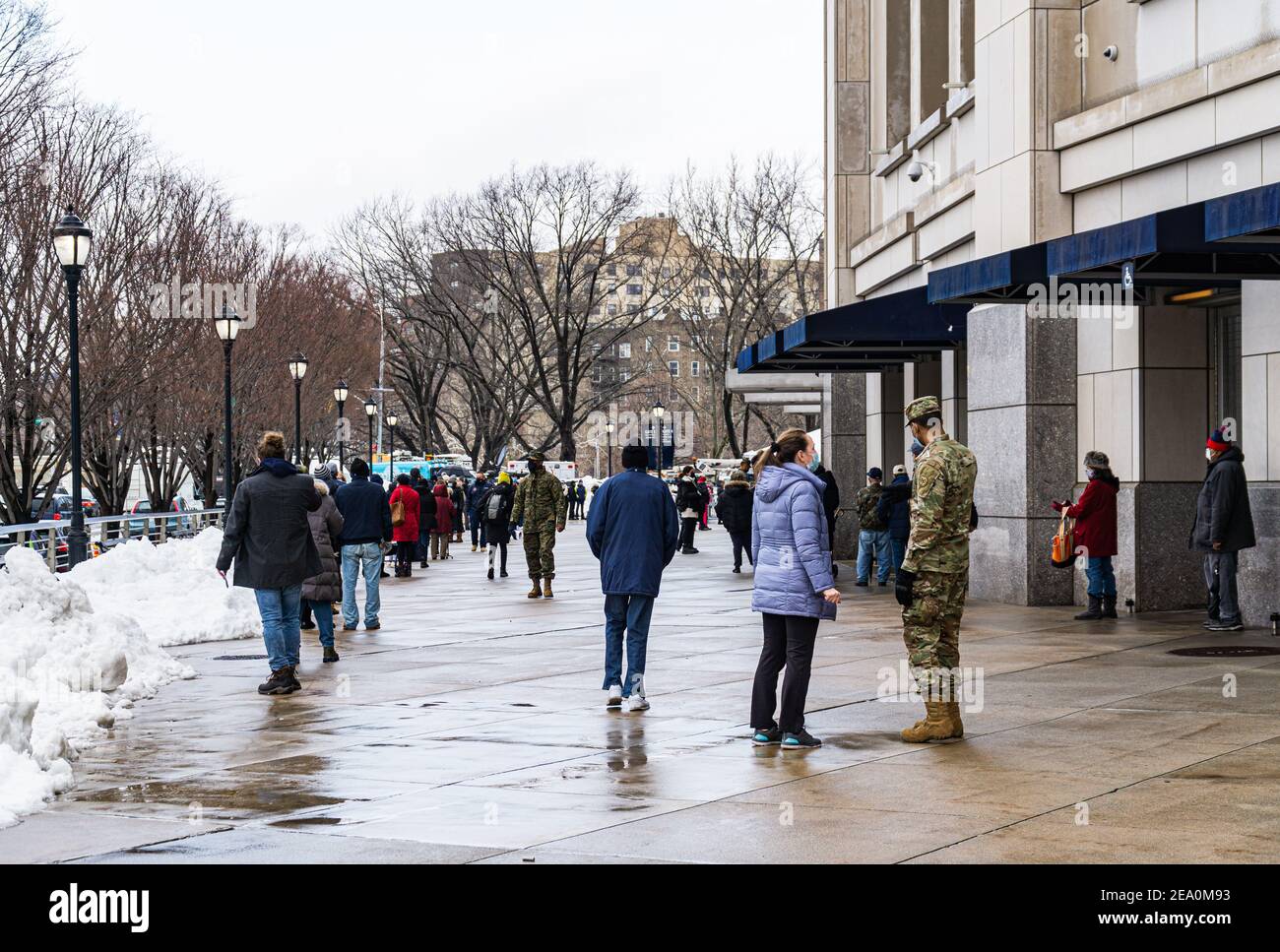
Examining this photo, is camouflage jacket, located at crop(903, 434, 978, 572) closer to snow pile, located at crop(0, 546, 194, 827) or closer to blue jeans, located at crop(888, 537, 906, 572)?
snow pile, located at crop(0, 546, 194, 827)

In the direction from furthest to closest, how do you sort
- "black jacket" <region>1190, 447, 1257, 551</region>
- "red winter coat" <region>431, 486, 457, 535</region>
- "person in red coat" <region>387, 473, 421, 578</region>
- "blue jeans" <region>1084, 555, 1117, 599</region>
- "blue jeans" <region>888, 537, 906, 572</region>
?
"red winter coat" <region>431, 486, 457, 535</region> → "person in red coat" <region>387, 473, 421, 578</region> → "blue jeans" <region>888, 537, 906, 572</region> → "blue jeans" <region>1084, 555, 1117, 599</region> → "black jacket" <region>1190, 447, 1257, 551</region>

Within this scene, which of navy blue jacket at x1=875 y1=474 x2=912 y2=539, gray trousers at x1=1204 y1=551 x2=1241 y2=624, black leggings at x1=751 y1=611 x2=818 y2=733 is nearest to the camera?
black leggings at x1=751 y1=611 x2=818 y2=733

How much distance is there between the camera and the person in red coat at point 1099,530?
17.2 metres

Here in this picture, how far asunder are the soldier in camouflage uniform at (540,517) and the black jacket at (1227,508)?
960 cm

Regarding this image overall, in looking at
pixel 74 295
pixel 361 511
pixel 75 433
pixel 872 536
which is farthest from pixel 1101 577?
pixel 74 295

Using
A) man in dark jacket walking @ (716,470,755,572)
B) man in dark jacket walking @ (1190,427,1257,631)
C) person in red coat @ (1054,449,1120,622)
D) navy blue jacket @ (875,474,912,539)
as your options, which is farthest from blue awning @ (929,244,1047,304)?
man in dark jacket walking @ (716,470,755,572)

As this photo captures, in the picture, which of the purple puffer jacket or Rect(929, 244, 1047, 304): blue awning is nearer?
the purple puffer jacket

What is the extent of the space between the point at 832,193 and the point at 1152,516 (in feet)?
50.8

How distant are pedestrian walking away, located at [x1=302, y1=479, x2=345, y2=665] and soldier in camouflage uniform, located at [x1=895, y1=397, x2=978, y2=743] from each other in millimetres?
6669

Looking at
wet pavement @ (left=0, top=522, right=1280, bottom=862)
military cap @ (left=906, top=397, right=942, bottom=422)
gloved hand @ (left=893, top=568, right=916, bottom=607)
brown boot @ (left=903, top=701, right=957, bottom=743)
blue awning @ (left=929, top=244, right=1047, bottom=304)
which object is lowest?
wet pavement @ (left=0, top=522, right=1280, bottom=862)

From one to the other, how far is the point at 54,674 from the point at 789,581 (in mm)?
5459

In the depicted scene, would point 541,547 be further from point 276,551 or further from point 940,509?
point 940,509

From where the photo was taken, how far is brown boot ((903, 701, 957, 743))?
9695 millimetres

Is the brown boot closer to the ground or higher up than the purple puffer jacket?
closer to the ground
